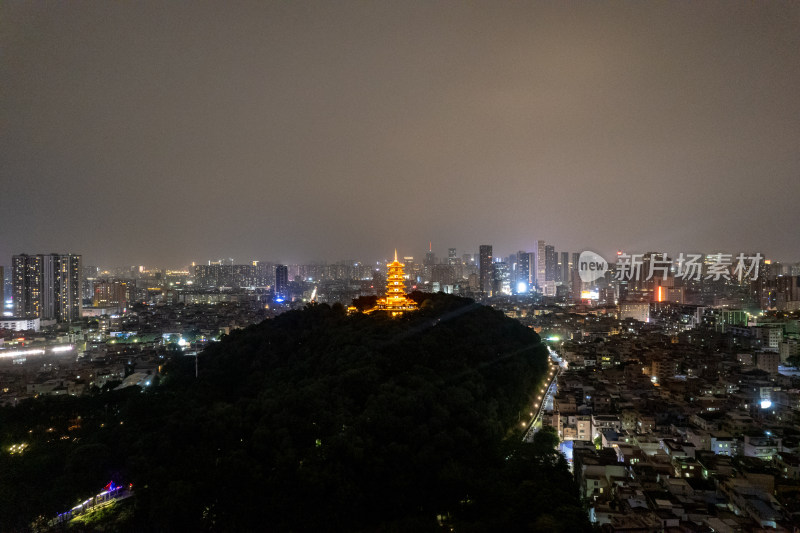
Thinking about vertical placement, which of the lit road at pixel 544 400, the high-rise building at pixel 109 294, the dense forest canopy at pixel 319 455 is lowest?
the lit road at pixel 544 400

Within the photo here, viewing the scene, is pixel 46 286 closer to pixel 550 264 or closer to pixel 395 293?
pixel 395 293

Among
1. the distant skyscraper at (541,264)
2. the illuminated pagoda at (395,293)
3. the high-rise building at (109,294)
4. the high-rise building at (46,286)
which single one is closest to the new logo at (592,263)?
the distant skyscraper at (541,264)

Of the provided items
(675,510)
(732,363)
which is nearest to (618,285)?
(732,363)

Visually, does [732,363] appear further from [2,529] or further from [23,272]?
[23,272]

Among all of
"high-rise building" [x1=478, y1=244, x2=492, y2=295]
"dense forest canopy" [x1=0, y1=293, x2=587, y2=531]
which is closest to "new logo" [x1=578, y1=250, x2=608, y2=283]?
"high-rise building" [x1=478, y1=244, x2=492, y2=295]

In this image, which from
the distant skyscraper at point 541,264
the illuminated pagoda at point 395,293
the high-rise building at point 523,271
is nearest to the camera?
the illuminated pagoda at point 395,293

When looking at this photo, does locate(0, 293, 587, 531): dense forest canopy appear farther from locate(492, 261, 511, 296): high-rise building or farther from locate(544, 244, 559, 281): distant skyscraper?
locate(544, 244, 559, 281): distant skyscraper

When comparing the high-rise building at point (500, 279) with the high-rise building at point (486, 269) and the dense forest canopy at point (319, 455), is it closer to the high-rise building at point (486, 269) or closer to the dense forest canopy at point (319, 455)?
the high-rise building at point (486, 269)
